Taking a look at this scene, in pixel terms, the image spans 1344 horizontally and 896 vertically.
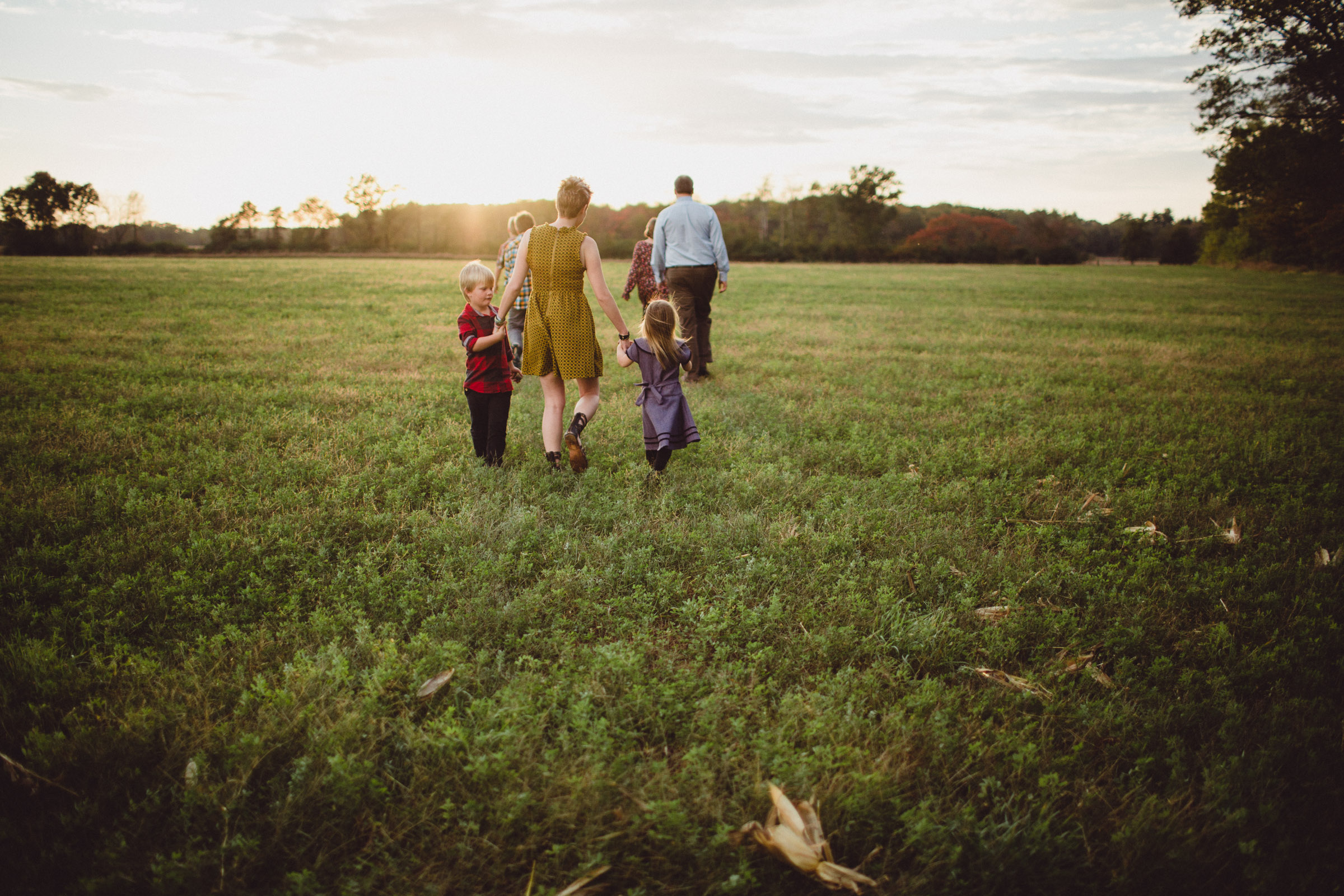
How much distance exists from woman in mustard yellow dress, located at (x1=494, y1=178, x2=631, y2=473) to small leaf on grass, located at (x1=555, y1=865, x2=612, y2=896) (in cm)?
333

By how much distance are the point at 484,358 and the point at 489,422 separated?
54cm

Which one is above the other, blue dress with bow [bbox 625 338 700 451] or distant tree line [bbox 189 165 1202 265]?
distant tree line [bbox 189 165 1202 265]

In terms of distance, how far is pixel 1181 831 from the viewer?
2.13 metres

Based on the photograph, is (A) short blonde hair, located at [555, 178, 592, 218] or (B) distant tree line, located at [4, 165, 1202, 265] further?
(B) distant tree line, located at [4, 165, 1202, 265]

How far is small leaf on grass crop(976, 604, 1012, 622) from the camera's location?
10.9 ft

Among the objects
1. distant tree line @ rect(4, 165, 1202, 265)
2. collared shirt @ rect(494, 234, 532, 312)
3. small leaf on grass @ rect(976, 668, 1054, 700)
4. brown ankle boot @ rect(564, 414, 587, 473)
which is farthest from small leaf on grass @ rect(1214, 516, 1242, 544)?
distant tree line @ rect(4, 165, 1202, 265)

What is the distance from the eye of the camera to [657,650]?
2971 mm

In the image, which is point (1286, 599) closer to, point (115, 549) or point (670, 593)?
point (670, 593)

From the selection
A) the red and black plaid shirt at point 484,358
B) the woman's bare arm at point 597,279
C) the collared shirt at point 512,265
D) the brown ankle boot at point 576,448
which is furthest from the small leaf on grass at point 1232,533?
the collared shirt at point 512,265

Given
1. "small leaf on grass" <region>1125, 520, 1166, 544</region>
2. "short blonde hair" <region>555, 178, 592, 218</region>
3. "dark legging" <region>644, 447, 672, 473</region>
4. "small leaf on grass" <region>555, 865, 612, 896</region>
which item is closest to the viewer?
"small leaf on grass" <region>555, 865, 612, 896</region>

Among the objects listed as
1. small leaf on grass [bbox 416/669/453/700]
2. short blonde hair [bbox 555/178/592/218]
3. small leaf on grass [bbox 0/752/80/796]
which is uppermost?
short blonde hair [bbox 555/178/592/218]

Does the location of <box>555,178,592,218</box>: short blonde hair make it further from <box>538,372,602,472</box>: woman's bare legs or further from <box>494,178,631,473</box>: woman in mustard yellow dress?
<box>538,372,602,472</box>: woman's bare legs

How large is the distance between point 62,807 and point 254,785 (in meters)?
0.57

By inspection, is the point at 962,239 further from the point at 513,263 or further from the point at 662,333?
the point at 662,333
